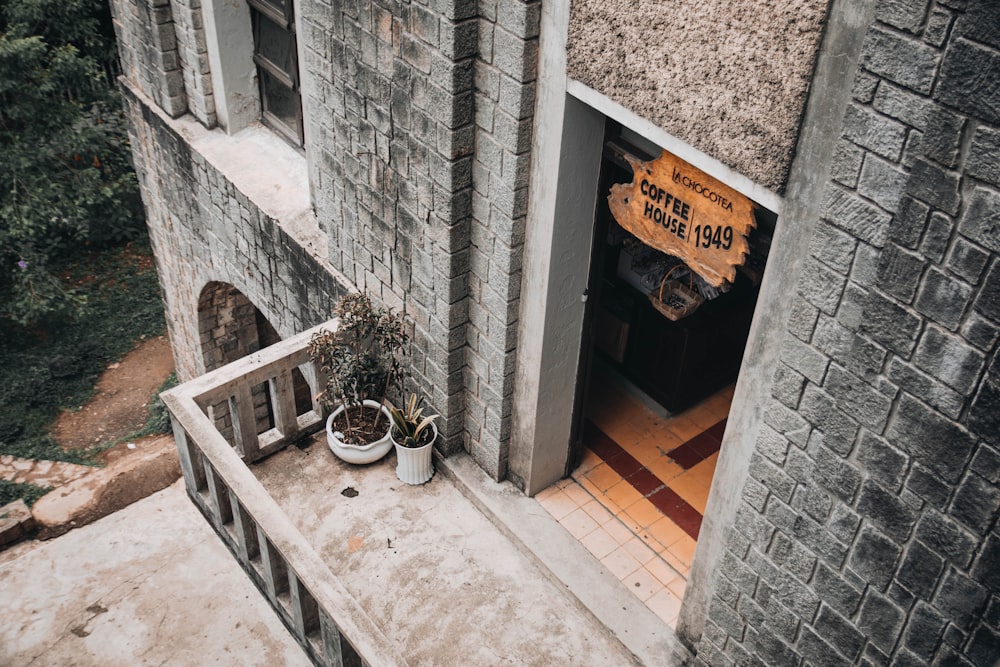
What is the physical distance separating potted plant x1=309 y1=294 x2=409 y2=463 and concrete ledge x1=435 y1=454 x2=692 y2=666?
498 mm

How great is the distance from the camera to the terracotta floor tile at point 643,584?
568cm

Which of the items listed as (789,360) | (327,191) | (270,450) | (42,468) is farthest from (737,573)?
(42,468)

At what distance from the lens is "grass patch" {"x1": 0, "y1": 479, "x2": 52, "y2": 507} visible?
35.1ft

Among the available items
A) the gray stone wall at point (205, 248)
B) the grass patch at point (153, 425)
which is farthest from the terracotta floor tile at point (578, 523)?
the grass patch at point (153, 425)

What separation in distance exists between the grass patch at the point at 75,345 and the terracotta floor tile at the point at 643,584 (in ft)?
27.7

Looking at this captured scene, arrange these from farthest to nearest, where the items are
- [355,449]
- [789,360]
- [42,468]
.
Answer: [42,468], [355,449], [789,360]

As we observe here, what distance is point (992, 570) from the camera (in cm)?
329

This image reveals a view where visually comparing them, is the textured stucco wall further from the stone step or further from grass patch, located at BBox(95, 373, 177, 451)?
grass patch, located at BBox(95, 373, 177, 451)

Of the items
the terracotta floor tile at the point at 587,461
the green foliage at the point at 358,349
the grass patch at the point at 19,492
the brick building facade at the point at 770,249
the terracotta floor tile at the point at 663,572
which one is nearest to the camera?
the brick building facade at the point at 770,249

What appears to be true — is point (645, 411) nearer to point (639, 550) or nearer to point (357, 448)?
point (639, 550)

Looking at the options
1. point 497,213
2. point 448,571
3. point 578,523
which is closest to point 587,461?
Result: point 578,523

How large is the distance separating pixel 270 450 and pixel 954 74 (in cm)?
485

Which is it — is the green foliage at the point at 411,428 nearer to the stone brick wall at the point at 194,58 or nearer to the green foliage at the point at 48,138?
the stone brick wall at the point at 194,58

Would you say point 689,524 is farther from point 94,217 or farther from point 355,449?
point 94,217
